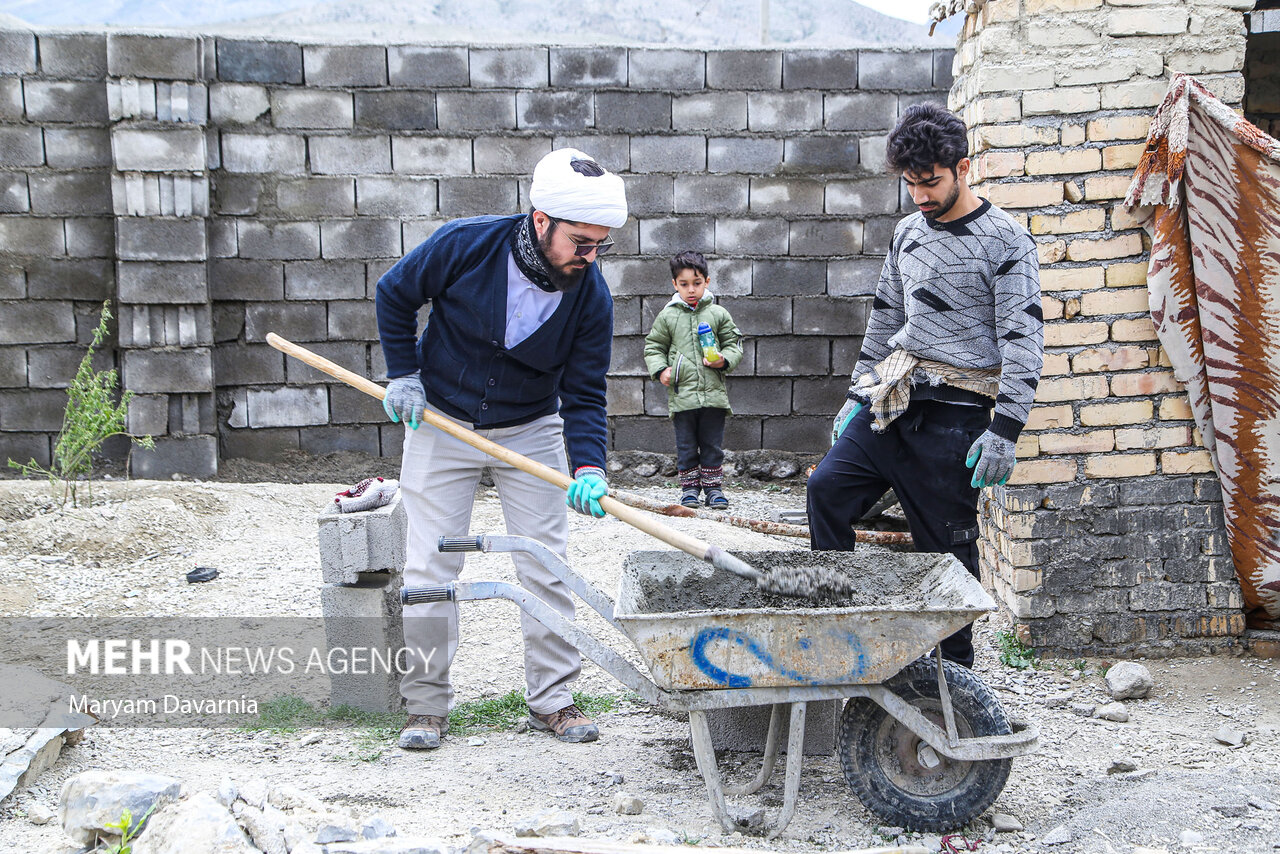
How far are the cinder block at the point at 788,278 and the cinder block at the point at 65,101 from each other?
4.28 m

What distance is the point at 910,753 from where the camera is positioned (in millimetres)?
2928

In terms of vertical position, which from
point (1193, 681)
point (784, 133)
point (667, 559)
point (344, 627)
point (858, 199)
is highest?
point (784, 133)

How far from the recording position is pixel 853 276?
7219 mm

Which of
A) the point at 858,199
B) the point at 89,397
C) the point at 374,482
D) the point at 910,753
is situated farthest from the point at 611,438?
the point at 910,753

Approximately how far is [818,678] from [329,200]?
5.33 metres

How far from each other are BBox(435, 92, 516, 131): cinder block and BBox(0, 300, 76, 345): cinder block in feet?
8.79

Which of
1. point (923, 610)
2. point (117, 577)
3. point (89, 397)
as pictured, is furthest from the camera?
point (89, 397)

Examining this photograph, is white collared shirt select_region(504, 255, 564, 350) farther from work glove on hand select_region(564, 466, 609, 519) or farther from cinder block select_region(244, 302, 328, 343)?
cinder block select_region(244, 302, 328, 343)

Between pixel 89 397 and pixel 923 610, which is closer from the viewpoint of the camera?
pixel 923 610

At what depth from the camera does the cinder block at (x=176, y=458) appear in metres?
6.87

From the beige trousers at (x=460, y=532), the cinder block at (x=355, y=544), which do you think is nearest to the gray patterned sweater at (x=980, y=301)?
the beige trousers at (x=460, y=532)

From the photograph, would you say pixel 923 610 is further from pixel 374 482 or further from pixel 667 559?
pixel 374 482

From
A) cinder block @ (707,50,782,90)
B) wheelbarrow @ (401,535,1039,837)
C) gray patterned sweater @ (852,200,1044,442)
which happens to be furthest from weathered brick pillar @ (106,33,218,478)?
gray patterned sweater @ (852,200,1044,442)

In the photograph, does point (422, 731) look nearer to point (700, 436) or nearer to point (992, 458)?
point (992, 458)
